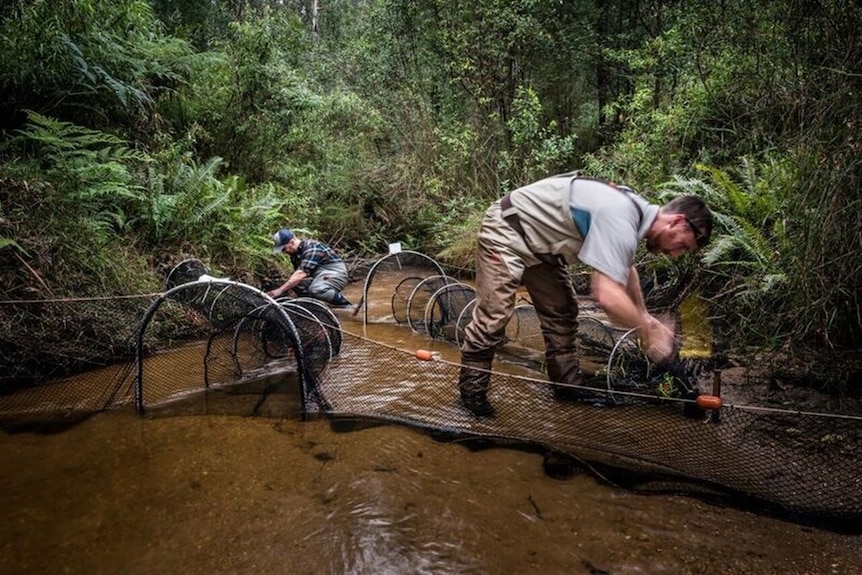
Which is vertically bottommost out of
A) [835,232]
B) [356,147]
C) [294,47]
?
[835,232]

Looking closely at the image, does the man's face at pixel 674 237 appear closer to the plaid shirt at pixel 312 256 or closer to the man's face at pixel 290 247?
the plaid shirt at pixel 312 256

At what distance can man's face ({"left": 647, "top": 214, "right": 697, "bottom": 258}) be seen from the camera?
2793 mm

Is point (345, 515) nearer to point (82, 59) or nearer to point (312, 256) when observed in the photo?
point (312, 256)

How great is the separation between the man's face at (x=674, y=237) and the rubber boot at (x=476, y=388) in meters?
1.32

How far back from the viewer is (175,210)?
674 centimetres

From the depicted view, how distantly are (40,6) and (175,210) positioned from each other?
2.43m

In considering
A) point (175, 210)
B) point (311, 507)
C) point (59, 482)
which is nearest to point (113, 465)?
point (59, 482)

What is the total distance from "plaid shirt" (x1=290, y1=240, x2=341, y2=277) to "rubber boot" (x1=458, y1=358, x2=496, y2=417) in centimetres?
304

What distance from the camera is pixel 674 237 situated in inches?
112

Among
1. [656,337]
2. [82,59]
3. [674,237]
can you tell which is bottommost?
[656,337]

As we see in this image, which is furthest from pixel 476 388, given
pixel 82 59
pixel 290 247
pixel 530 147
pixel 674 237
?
pixel 530 147

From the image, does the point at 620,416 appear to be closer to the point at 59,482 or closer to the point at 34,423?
the point at 59,482

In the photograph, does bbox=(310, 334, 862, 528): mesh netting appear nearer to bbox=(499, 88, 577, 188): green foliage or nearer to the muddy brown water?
the muddy brown water

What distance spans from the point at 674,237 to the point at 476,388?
1524 millimetres
